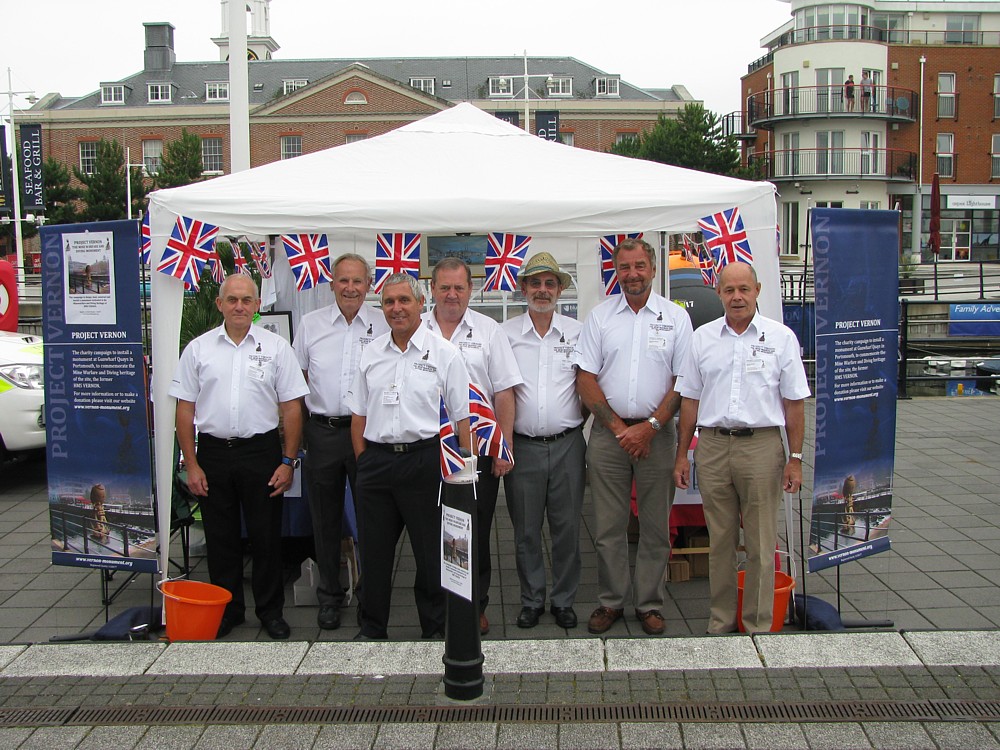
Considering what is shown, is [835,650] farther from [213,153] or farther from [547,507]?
[213,153]

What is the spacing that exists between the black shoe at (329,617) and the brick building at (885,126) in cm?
4132

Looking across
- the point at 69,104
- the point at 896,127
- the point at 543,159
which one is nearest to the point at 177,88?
the point at 69,104

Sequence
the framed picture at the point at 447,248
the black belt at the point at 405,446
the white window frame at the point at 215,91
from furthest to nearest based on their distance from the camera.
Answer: the white window frame at the point at 215,91
the framed picture at the point at 447,248
the black belt at the point at 405,446

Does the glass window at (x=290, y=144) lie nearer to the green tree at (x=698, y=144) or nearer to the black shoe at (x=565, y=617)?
the green tree at (x=698, y=144)

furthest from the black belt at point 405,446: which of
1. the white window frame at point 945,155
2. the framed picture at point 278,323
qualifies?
the white window frame at point 945,155

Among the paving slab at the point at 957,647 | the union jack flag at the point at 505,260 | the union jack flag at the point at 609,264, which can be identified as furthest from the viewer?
the union jack flag at the point at 609,264

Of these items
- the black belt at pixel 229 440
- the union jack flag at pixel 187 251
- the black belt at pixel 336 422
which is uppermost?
the union jack flag at pixel 187 251

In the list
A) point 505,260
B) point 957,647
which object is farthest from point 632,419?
point 957,647

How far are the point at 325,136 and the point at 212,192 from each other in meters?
52.8

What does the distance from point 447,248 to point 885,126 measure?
140 ft

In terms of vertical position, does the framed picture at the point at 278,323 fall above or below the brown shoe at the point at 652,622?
above

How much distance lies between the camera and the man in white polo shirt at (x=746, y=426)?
4.45 m

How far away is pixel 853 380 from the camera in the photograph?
15.7 feet

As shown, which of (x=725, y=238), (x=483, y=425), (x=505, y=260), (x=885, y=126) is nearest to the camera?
(x=483, y=425)
